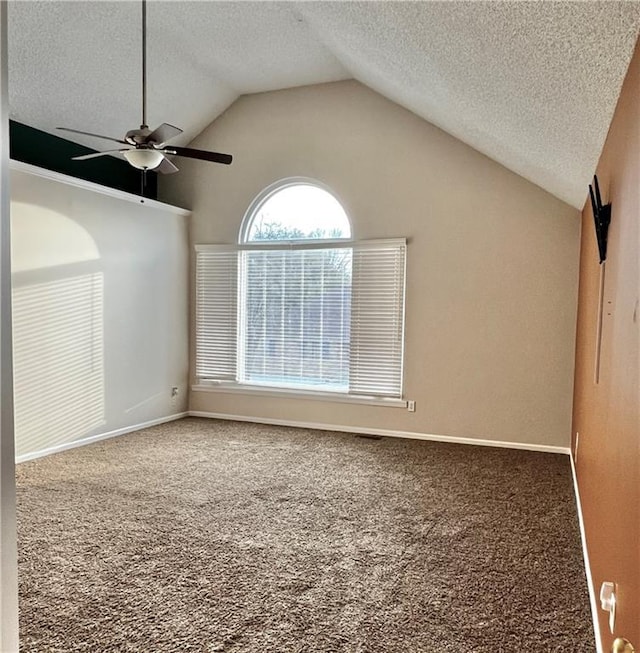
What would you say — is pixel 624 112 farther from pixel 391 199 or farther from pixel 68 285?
pixel 68 285

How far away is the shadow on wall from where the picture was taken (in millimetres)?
4113

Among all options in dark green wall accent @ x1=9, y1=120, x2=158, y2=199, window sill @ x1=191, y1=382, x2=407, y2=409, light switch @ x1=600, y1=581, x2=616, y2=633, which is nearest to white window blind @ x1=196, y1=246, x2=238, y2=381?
window sill @ x1=191, y1=382, x2=407, y2=409

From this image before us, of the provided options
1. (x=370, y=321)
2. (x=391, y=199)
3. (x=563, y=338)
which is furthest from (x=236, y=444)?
(x=563, y=338)

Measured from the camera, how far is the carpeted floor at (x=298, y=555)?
1.98m

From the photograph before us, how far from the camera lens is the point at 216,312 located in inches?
231

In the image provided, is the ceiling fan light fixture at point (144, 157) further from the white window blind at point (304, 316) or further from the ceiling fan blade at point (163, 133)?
the white window blind at point (304, 316)

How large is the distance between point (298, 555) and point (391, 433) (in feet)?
8.85

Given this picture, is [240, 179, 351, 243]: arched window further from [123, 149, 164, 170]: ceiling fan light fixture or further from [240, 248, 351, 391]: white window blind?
[123, 149, 164, 170]: ceiling fan light fixture

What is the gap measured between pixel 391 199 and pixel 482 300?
1327 millimetres

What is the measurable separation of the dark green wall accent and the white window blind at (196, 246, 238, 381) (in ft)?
3.39

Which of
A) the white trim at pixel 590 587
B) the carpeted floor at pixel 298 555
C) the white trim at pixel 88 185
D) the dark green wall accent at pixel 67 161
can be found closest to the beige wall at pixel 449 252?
the carpeted floor at pixel 298 555

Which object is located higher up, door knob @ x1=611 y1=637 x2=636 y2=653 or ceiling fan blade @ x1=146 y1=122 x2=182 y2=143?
ceiling fan blade @ x1=146 y1=122 x2=182 y2=143

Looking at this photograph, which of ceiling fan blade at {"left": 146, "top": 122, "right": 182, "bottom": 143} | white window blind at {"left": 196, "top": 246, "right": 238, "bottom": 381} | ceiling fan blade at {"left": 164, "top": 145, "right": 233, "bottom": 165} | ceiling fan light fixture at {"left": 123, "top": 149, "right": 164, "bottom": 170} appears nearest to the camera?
ceiling fan blade at {"left": 146, "top": 122, "right": 182, "bottom": 143}

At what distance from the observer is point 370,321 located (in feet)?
17.2
